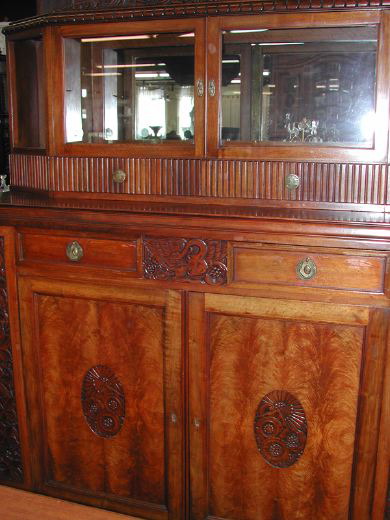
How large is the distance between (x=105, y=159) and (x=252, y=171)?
0.40m

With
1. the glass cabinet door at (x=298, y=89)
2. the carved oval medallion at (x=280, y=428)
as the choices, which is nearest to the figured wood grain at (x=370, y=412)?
the carved oval medallion at (x=280, y=428)

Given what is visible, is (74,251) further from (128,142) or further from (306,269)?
(306,269)

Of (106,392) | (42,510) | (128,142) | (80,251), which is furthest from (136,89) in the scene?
(42,510)

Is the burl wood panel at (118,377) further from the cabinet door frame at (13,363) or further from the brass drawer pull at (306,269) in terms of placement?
the brass drawer pull at (306,269)

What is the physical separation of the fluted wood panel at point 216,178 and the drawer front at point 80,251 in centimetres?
19

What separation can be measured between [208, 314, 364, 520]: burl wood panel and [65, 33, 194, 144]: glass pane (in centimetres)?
53

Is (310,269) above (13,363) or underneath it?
above

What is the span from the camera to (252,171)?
53.9 inches

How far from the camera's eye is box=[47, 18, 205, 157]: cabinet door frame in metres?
1.38

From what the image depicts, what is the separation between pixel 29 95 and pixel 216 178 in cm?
64

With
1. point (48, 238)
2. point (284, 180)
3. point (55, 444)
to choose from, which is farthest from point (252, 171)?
point (55, 444)

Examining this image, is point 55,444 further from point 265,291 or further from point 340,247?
point 340,247

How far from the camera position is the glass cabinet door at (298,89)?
130 centimetres

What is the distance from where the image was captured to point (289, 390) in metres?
1.30
